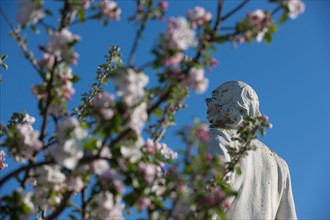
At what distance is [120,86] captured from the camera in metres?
2.90

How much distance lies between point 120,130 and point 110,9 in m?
0.93

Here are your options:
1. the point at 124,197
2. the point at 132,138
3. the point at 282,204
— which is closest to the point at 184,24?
the point at 132,138

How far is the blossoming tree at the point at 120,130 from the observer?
293 centimetres

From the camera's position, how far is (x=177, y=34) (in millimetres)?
3086

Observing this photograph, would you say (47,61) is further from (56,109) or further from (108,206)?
(108,206)

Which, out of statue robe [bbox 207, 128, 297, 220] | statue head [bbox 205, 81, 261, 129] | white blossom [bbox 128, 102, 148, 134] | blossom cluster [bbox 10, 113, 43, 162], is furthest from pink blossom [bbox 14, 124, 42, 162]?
statue head [bbox 205, 81, 261, 129]

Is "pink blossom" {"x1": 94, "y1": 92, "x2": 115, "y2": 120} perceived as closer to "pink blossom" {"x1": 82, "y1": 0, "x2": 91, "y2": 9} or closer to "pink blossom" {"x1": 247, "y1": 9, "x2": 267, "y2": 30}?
"pink blossom" {"x1": 82, "y1": 0, "x2": 91, "y2": 9}

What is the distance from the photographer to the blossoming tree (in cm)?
293

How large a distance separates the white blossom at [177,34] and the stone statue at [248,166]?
67.1 inches

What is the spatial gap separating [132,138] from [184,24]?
682 millimetres

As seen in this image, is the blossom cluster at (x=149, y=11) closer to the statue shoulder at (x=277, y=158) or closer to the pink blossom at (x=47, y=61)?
the pink blossom at (x=47, y=61)

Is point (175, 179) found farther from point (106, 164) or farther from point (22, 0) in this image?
point (22, 0)

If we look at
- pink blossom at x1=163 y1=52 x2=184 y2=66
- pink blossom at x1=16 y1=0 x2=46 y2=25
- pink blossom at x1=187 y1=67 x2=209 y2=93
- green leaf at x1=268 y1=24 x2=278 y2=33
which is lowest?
pink blossom at x1=187 y1=67 x2=209 y2=93

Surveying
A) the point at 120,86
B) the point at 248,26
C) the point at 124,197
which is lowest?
the point at 124,197
